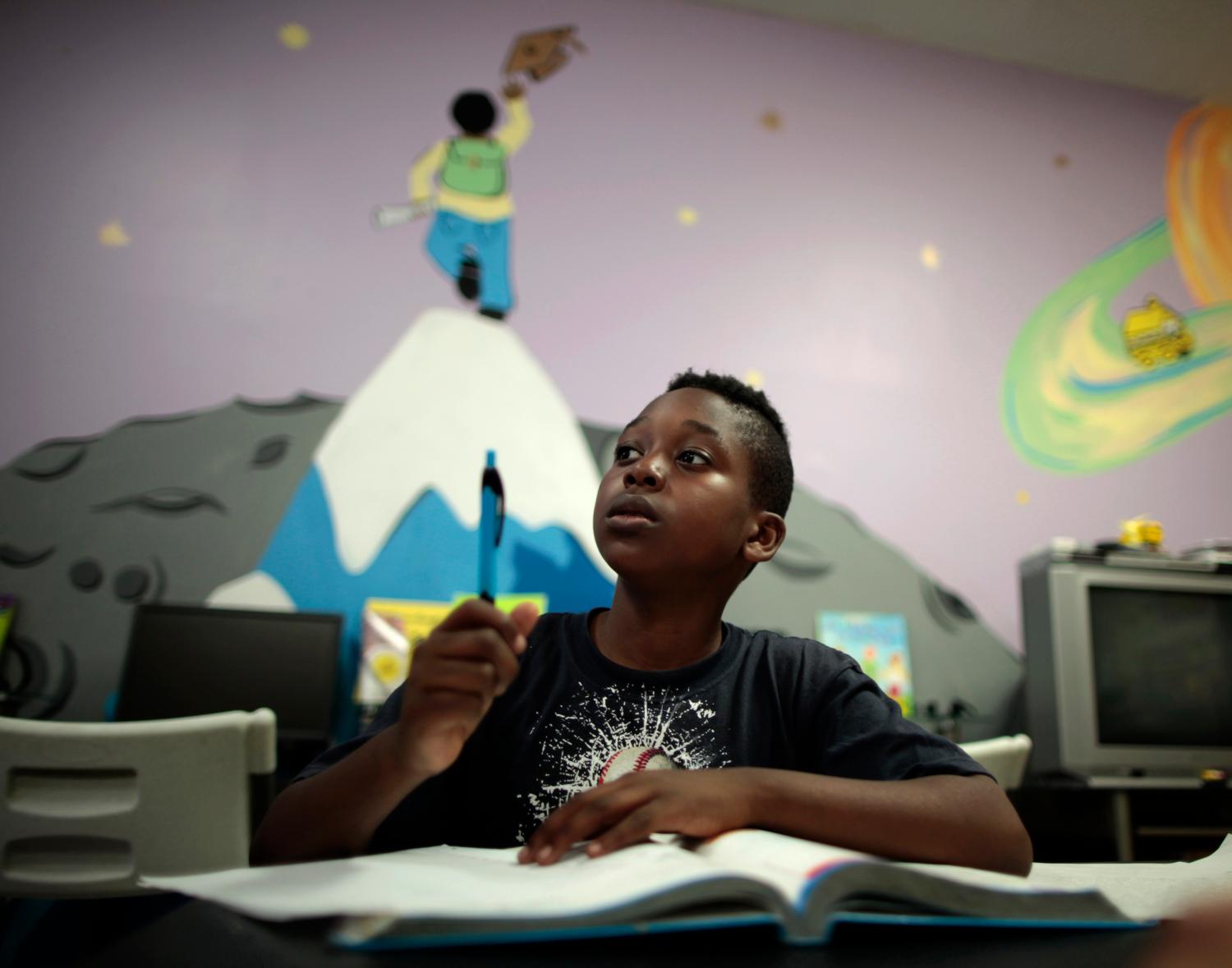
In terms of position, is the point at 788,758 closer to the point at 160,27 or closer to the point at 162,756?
the point at 162,756

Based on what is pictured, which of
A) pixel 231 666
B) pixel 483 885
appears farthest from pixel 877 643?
pixel 483 885

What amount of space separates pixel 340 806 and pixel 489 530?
246 mm

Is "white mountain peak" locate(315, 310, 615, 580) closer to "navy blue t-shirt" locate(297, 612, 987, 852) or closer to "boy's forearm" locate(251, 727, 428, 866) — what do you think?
"navy blue t-shirt" locate(297, 612, 987, 852)

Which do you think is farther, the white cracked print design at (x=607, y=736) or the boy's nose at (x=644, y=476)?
the boy's nose at (x=644, y=476)

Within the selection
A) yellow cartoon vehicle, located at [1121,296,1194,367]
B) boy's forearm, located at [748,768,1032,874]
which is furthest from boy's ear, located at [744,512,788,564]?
yellow cartoon vehicle, located at [1121,296,1194,367]

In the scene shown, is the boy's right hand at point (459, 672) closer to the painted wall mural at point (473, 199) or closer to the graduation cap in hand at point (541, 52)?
the painted wall mural at point (473, 199)

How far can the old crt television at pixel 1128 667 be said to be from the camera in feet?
7.17

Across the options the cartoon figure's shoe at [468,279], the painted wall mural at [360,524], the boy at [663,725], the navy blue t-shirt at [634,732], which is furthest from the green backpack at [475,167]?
the navy blue t-shirt at [634,732]

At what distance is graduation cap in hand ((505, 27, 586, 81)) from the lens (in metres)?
2.60

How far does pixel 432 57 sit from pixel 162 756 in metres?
2.19

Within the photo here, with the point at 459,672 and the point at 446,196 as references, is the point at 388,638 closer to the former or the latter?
the point at 446,196

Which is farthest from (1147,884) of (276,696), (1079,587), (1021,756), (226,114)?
(226,114)

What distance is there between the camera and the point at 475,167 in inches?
97.8

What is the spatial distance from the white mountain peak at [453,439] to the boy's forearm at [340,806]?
1.58 meters
